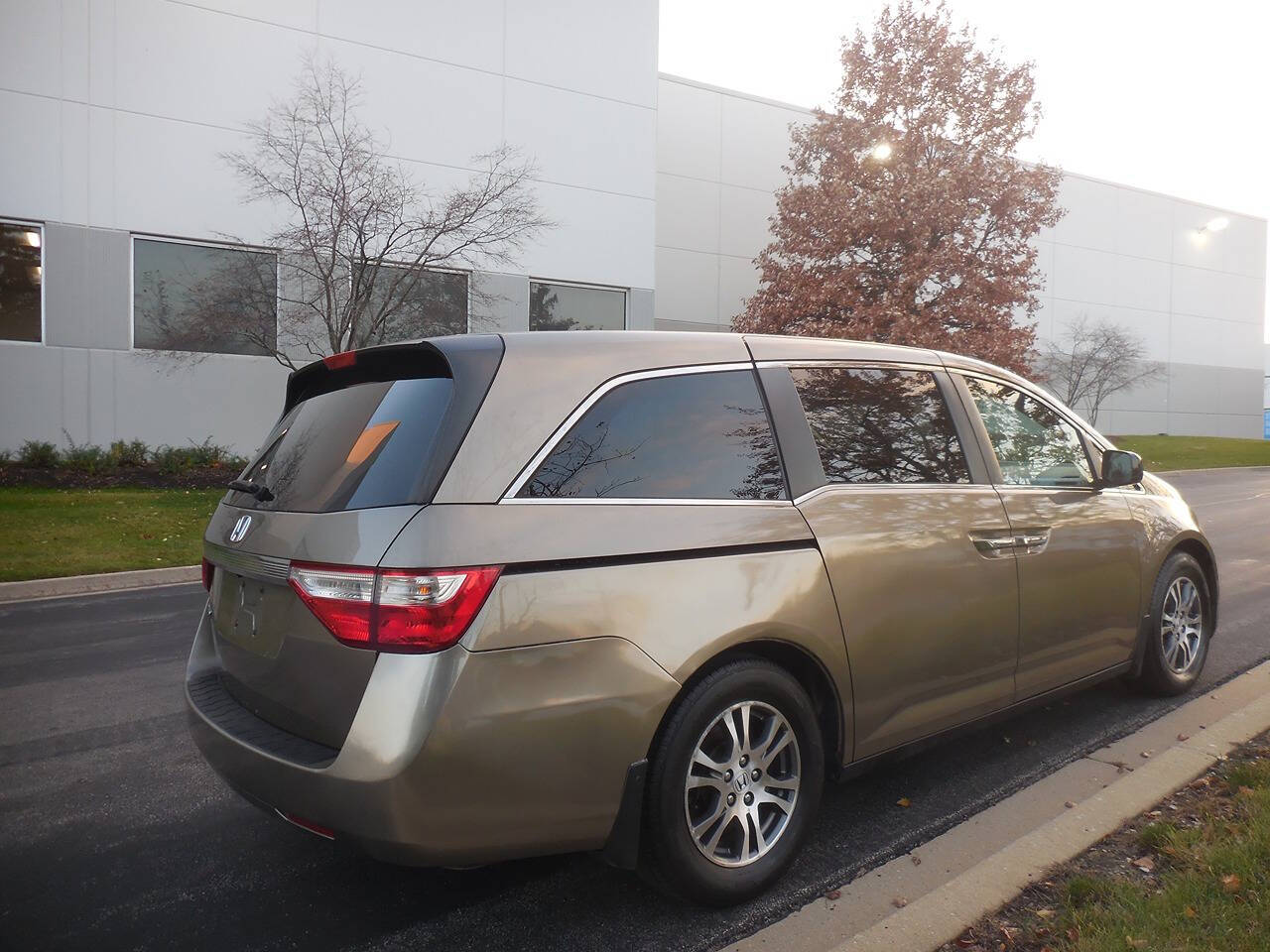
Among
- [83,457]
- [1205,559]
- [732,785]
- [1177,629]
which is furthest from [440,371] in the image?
[83,457]

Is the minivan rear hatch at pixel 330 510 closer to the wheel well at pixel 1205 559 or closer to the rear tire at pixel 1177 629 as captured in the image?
the rear tire at pixel 1177 629

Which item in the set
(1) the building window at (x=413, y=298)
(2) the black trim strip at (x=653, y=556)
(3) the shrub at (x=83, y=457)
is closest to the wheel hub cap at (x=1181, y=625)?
(2) the black trim strip at (x=653, y=556)

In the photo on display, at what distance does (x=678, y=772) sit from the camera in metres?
2.68

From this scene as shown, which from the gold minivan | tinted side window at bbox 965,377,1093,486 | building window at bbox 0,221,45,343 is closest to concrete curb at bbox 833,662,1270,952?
the gold minivan

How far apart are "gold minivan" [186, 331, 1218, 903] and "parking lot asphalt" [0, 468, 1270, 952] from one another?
0.33m

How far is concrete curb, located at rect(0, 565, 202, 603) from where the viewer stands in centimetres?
840

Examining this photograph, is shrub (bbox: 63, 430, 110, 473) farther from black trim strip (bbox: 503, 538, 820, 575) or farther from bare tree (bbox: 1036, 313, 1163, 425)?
bare tree (bbox: 1036, 313, 1163, 425)

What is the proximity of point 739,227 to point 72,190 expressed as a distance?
17.3 metres

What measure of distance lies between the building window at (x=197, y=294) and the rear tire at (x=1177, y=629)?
14.4 m

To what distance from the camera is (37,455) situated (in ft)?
48.0

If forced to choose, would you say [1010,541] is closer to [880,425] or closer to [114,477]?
[880,425]

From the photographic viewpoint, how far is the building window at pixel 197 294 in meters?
15.7

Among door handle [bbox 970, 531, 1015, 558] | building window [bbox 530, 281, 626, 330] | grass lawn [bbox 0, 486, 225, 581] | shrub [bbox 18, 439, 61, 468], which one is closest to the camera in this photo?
door handle [bbox 970, 531, 1015, 558]

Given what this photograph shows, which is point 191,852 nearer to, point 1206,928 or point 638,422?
point 638,422
